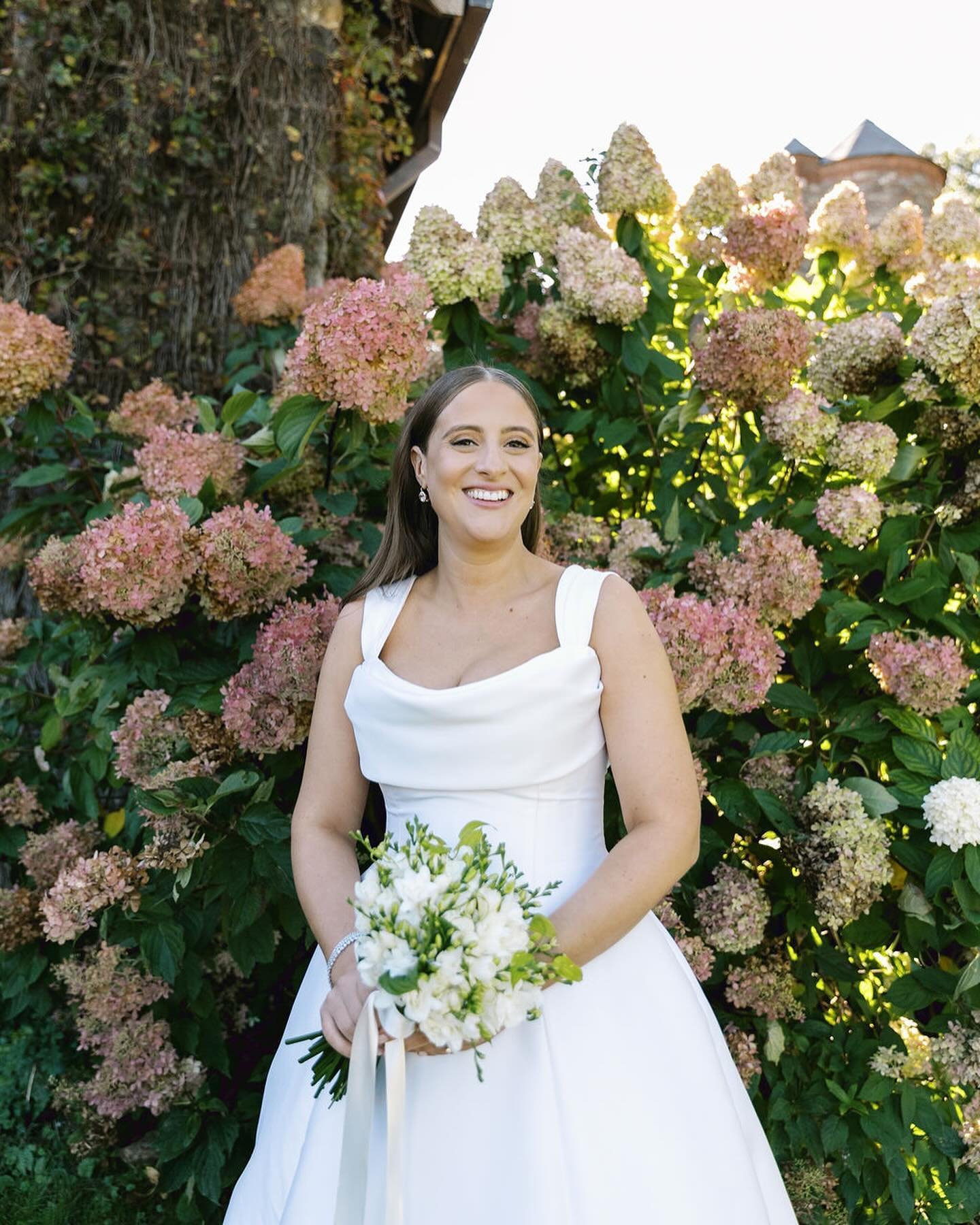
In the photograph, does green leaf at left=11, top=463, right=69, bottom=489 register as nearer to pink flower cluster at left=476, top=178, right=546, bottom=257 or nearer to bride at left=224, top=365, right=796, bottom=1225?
bride at left=224, top=365, right=796, bottom=1225

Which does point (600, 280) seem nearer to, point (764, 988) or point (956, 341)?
point (956, 341)

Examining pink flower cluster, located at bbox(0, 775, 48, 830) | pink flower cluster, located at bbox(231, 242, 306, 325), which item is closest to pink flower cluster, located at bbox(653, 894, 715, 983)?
pink flower cluster, located at bbox(0, 775, 48, 830)

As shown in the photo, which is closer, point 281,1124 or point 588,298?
point 281,1124

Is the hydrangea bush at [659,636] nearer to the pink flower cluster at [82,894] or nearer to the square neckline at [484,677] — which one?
the pink flower cluster at [82,894]

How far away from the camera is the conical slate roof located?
14242mm

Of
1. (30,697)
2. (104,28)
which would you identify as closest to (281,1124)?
(30,697)

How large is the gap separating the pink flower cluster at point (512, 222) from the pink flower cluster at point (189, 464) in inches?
41.1

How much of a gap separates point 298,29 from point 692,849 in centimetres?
416

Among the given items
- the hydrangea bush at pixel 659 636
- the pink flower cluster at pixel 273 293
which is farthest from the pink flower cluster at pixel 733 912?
the pink flower cluster at pixel 273 293

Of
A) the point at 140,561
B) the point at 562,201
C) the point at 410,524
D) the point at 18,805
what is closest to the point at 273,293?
the point at 562,201

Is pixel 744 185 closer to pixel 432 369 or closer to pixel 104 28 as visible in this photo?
pixel 432 369

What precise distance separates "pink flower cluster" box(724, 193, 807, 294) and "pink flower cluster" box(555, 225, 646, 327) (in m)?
0.31

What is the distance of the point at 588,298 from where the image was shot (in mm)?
2729

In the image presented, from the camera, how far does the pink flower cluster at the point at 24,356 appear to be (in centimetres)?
263
